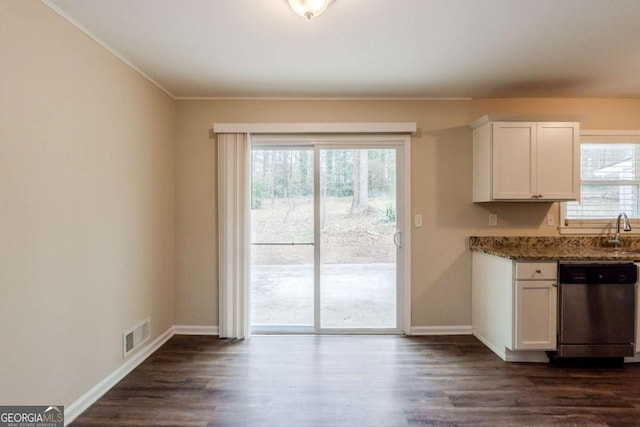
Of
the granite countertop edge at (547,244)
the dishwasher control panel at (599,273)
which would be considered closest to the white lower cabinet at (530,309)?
the dishwasher control panel at (599,273)

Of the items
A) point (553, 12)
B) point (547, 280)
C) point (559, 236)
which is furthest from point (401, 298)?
point (553, 12)

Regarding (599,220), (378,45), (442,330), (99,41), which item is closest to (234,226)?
(99,41)

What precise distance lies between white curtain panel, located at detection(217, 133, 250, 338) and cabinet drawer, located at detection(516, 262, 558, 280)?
2461 millimetres

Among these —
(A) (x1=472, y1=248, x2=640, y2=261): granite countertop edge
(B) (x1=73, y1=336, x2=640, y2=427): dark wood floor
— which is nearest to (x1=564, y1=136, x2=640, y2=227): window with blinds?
(A) (x1=472, y1=248, x2=640, y2=261): granite countertop edge

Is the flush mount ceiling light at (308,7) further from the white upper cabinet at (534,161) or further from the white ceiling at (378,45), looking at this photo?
the white upper cabinet at (534,161)

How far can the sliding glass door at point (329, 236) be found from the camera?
3508 millimetres

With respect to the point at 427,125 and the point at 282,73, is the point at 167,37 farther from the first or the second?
the point at 427,125

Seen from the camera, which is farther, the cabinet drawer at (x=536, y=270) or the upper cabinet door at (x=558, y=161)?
the upper cabinet door at (x=558, y=161)

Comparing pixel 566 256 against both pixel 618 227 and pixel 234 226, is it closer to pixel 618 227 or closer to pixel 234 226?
pixel 618 227

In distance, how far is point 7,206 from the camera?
5.42 feet

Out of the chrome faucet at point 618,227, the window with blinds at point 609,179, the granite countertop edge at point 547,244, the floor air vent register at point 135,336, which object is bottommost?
the floor air vent register at point 135,336

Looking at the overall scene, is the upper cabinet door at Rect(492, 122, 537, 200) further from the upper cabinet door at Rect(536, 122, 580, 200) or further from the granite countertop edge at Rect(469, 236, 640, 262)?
the granite countertop edge at Rect(469, 236, 640, 262)

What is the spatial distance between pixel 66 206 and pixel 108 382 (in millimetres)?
1318

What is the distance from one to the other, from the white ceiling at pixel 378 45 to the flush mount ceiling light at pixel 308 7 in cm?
10
